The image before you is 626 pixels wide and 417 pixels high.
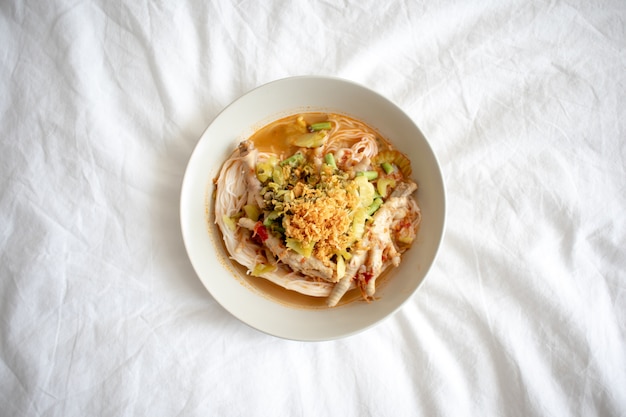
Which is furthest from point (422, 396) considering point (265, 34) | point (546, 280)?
point (265, 34)

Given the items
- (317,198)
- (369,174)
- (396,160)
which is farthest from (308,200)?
(396,160)

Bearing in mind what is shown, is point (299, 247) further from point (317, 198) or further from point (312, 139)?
point (312, 139)

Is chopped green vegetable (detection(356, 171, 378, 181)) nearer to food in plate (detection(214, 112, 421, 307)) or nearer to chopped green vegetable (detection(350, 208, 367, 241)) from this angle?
food in plate (detection(214, 112, 421, 307))

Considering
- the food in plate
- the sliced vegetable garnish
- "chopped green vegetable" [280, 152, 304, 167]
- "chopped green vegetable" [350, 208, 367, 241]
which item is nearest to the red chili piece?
the food in plate

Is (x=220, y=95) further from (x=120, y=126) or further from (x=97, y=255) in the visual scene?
(x=97, y=255)

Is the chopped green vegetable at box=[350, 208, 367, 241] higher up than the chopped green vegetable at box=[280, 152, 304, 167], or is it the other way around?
the chopped green vegetable at box=[280, 152, 304, 167]

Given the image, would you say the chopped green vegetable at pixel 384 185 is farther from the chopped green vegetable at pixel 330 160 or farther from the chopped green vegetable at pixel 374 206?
the chopped green vegetable at pixel 330 160
